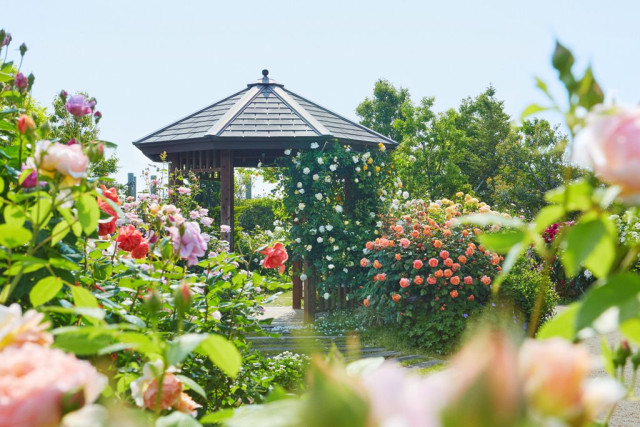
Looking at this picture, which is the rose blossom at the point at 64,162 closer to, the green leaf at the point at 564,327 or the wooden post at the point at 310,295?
the green leaf at the point at 564,327

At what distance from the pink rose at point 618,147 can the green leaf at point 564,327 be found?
11cm

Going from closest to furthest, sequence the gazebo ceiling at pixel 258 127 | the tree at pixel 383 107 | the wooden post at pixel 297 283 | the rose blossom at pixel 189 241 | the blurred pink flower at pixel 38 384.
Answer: the blurred pink flower at pixel 38 384 < the rose blossom at pixel 189 241 < the gazebo ceiling at pixel 258 127 < the wooden post at pixel 297 283 < the tree at pixel 383 107

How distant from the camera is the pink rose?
0.52 meters

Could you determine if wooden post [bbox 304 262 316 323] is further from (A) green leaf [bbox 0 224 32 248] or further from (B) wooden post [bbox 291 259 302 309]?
(A) green leaf [bbox 0 224 32 248]

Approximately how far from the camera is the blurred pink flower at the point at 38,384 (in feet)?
1.45

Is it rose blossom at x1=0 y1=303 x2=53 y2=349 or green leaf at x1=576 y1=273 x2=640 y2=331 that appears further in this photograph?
rose blossom at x1=0 y1=303 x2=53 y2=349

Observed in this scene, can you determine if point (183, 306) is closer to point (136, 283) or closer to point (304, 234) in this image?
point (136, 283)

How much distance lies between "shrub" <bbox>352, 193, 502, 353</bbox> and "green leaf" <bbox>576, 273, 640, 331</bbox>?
247 inches

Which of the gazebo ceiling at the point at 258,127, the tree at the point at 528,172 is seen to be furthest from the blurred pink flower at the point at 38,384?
the tree at the point at 528,172

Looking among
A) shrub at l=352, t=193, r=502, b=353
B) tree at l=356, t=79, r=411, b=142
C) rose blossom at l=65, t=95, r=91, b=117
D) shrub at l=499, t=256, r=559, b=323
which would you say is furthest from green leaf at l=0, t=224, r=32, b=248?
tree at l=356, t=79, r=411, b=142

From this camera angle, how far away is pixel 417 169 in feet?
74.7

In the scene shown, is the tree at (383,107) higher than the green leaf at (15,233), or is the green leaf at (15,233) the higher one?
the tree at (383,107)

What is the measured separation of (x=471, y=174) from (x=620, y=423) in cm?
2341

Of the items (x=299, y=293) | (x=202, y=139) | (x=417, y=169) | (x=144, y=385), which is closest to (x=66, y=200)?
(x=144, y=385)
